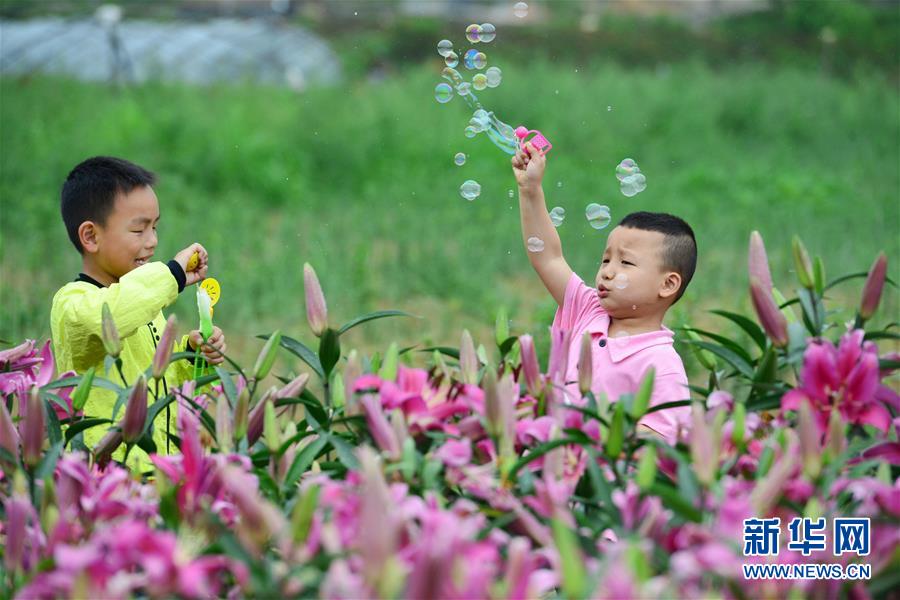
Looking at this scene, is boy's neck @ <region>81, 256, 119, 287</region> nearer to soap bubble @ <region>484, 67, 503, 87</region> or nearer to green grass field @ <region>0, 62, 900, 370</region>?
soap bubble @ <region>484, 67, 503, 87</region>

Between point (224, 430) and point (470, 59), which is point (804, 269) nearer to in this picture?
point (224, 430)

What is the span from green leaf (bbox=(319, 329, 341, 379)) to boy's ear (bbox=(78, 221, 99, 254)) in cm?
93

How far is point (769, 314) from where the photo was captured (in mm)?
1675

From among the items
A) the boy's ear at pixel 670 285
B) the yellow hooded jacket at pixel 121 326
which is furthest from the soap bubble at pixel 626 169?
the yellow hooded jacket at pixel 121 326

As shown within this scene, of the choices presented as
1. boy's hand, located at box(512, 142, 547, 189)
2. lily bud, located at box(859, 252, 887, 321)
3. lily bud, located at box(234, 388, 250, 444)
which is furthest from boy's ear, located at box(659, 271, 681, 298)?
lily bud, located at box(234, 388, 250, 444)

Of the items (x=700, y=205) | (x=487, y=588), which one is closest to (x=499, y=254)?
(x=700, y=205)

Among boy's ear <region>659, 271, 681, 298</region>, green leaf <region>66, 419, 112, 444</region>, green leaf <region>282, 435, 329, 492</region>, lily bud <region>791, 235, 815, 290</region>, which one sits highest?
lily bud <region>791, 235, 815, 290</region>

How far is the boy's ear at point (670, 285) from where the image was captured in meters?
2.49

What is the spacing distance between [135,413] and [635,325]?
3.78 feet

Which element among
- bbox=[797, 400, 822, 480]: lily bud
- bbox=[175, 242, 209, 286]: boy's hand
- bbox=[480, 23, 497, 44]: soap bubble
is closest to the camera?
bbox=[797, 400, 822, 480]: lily bud

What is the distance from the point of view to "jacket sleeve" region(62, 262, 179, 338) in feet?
7.44

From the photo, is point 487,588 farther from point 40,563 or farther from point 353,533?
point 40,563

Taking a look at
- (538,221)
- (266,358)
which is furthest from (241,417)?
(538,221)

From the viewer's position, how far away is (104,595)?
1277 mm
